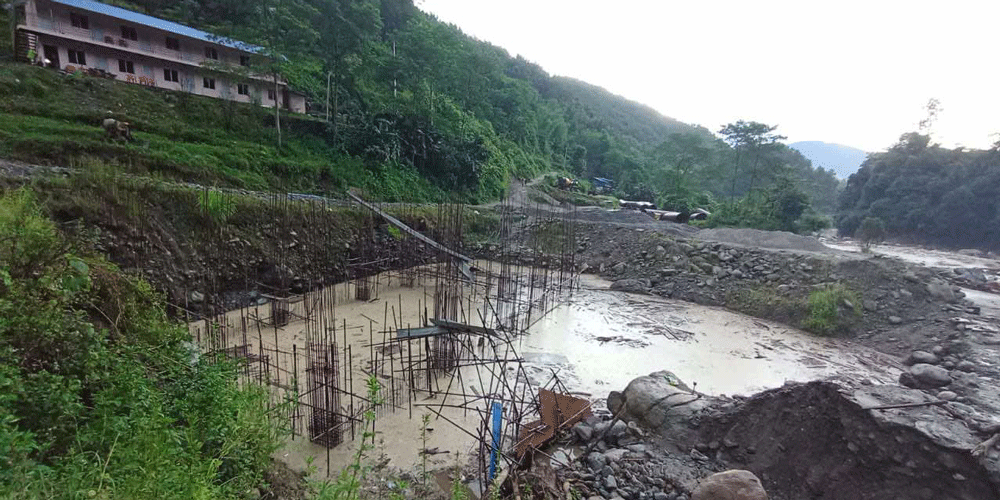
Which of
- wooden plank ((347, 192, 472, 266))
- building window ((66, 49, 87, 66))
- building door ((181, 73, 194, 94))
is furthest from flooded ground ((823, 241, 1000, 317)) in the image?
building window ((66, 49, 87, 66))

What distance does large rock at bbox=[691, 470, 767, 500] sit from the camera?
11.6ft

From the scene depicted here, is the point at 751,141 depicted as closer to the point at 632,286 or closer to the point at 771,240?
the point at 771,240

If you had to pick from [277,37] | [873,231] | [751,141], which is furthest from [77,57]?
[873,231]

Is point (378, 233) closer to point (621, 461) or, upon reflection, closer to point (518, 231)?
point (518, 231)

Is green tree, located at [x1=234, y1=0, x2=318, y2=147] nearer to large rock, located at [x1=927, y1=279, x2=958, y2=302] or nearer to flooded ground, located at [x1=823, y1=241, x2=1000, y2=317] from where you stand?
large rock, located at [x1=927, y1=279, x2=958, y2=302]

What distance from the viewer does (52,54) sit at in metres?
15.6

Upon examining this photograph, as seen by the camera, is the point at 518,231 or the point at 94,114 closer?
the point at 94,114

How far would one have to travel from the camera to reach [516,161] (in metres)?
30.8

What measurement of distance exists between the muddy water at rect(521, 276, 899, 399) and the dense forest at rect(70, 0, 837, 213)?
12.0 m

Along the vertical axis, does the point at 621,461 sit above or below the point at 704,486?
below

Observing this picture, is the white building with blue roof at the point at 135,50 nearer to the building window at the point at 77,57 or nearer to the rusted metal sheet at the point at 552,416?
the building window at the point at 77,57

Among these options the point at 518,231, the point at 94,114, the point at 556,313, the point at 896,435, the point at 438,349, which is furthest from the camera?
the point at 518,231

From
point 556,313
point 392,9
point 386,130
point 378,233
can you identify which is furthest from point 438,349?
point 392,9

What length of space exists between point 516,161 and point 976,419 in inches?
1104
